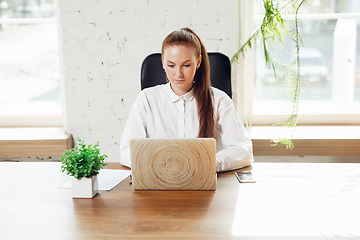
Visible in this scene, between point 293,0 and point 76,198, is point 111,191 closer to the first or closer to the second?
point 76,198

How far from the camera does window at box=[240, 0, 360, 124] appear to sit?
2516 mm

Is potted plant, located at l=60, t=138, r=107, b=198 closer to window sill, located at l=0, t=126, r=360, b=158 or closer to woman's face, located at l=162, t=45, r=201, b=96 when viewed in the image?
woman's face, located at l=162, t=45, r=201, b=96

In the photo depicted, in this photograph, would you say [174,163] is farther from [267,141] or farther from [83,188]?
[267,141]

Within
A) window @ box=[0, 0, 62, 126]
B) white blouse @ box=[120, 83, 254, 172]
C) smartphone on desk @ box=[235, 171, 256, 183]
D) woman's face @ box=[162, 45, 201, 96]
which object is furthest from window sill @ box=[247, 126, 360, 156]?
window @ box=[0, 0, 62, 126]

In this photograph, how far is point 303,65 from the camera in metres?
2.61

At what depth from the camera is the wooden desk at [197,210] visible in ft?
2.53

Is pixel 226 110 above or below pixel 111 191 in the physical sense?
above

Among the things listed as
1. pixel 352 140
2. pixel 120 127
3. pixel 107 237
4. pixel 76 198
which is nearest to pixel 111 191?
pixel 76 198

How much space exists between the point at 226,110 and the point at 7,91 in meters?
2.00

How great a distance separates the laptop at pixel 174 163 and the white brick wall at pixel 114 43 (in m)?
1.47

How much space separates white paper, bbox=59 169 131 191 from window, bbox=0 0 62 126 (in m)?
1.67

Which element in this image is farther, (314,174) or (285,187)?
(314,174)

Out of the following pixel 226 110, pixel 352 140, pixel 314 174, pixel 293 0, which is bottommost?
pixel 352 140

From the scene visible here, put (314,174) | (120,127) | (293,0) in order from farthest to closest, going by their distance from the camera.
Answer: (120,127) < (293,0) < (314,174)
